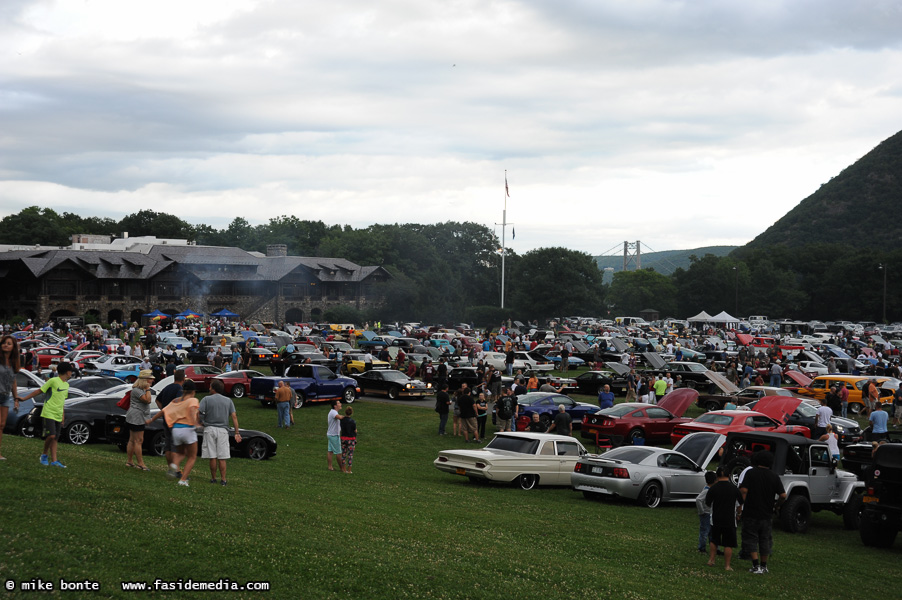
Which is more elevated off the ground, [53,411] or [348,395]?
[53,411]

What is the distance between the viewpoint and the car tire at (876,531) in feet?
46.1

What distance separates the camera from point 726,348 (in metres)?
61.7

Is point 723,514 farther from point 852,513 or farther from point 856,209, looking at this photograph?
point 856,209

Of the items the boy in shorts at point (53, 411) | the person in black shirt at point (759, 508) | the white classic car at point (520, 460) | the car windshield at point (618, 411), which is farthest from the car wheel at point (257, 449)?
the person in black shirt at point (759, 508)

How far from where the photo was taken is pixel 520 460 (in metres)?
17.7

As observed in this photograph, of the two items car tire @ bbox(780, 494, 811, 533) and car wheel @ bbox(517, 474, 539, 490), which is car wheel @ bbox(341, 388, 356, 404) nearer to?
car wheel @ bbox(517, 474, 539, 490)

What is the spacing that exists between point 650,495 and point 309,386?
55.6ft

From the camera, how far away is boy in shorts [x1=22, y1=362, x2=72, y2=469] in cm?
1184

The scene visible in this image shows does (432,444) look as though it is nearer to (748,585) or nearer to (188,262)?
(748,585)

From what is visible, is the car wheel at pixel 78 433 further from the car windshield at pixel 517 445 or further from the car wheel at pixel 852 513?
the car wheel at pixel 852 513

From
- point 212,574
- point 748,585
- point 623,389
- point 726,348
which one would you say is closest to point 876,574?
point 748,585

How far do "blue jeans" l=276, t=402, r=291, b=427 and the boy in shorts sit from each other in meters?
13.9

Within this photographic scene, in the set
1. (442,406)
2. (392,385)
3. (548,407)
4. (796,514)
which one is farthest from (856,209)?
(796,514)

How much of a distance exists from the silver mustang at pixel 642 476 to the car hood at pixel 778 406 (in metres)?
9.51
